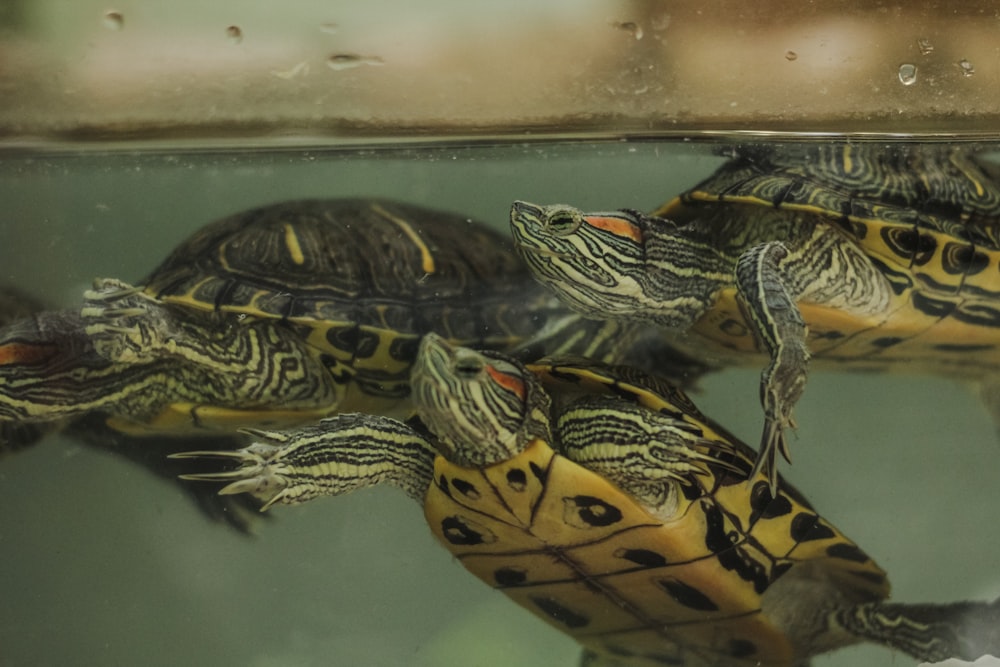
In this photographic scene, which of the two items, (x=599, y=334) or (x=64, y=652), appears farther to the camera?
(x=64, y=652)

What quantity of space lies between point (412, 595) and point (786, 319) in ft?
5.41

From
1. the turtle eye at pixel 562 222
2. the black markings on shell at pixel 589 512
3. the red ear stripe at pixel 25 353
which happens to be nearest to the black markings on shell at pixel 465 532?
the black markings on shell at pixel 589 512

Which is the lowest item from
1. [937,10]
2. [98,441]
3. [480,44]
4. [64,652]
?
[64,652]

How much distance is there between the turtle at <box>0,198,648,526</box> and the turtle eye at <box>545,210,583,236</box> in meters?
0.51

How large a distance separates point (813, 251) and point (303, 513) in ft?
6.30

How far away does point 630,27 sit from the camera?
6.23ft

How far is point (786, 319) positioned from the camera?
1.39 m

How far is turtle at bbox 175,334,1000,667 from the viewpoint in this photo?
55.7 inches

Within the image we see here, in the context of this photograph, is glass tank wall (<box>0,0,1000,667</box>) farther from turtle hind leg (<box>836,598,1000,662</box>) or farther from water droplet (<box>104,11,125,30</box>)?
turtle hind leg (<box>836,598,1000,662</box>)

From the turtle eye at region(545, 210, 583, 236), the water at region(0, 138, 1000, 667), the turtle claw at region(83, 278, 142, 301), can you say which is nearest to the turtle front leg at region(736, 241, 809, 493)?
the turtle eye at region(545, 210, 583, 236)

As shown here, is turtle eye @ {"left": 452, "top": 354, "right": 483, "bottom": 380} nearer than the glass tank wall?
Yes

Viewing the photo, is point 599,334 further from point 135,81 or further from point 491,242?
point 135,81

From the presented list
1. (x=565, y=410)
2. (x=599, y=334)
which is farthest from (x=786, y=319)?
(x=599, y=334)

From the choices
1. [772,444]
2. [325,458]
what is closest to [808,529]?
[772,444]
